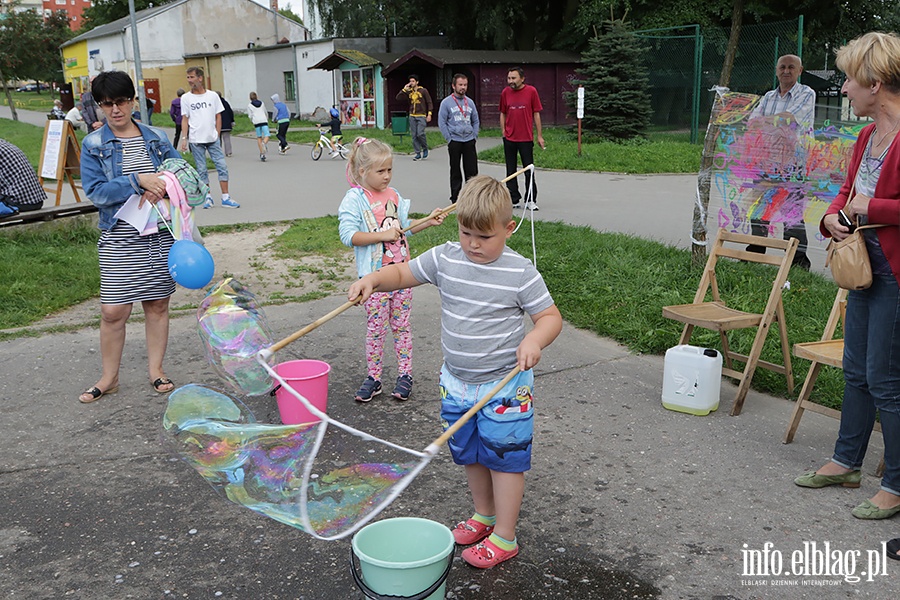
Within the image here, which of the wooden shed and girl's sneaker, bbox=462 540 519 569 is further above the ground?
the wooden shed

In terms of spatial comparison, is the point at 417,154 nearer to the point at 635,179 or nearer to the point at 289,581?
the point at 635,179

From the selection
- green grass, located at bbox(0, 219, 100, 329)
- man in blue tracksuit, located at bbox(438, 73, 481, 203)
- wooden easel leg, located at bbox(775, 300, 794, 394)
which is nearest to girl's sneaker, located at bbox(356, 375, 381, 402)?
wooden easel leg, located at bbox(775, 300, 794, 394)

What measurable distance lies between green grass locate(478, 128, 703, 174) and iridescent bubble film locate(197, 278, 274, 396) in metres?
13.3

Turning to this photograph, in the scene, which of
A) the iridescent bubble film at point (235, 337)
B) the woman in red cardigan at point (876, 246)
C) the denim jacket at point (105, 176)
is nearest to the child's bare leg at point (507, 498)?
the iridescent bubble film at point (235, 337)

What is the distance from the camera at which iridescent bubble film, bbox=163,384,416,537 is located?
280 cm

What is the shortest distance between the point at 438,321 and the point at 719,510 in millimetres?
3482

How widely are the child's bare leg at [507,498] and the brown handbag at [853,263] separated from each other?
169 cm

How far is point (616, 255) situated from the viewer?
27.3 feet

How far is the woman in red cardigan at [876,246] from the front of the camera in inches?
136

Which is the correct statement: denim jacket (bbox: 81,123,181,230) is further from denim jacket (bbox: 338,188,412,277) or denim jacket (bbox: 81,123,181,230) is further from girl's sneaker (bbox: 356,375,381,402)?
girl's sneaker (bbox: 356,375,381,402)

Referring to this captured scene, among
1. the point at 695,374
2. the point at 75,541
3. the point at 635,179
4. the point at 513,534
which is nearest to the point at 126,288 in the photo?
the point at 75,541

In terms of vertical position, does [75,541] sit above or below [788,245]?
below

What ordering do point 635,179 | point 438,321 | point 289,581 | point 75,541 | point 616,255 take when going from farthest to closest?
point 635,179 → point 616,255 → point 438,321 → point 75,541 → point 289,581

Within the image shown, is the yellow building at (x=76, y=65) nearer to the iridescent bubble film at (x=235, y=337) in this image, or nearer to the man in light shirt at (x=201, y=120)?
the man in light shirt at (x=201, y=120)
